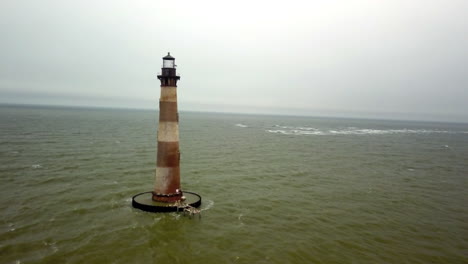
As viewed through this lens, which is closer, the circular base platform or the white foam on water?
the circular base platform

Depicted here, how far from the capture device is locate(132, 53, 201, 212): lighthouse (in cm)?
2375

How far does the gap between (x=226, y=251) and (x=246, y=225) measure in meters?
4.16

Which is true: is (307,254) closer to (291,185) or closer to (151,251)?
(151,251)

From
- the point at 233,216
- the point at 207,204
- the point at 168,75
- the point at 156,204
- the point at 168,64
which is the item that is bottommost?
the point at 233,216

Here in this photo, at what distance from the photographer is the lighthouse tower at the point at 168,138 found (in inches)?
934

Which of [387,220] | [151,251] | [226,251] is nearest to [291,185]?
[387,220]

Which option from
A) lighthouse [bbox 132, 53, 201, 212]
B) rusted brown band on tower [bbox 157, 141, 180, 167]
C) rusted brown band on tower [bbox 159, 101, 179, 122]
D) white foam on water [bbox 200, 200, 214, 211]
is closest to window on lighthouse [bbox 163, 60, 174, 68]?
lighthouse [bbox 132, 53, 201, 212]

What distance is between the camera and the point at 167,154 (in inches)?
960

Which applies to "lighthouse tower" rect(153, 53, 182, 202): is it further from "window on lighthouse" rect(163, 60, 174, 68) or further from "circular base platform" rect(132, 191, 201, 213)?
"circular base platform" rect(132, 191, 201, 213)

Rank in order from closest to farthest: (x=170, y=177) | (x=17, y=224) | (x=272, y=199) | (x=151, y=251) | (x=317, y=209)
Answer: (x=151, y=251)
(x=17, y=224)
(x=170, y=177)
(x=317, y=209)
(x=272, y=199)

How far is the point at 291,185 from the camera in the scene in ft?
116

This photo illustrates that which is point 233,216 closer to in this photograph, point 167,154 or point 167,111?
point 167,154

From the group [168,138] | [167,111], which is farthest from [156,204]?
[167,111]

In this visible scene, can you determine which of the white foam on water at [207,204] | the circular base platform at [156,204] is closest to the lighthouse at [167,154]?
the circular base platform at [156,204]
